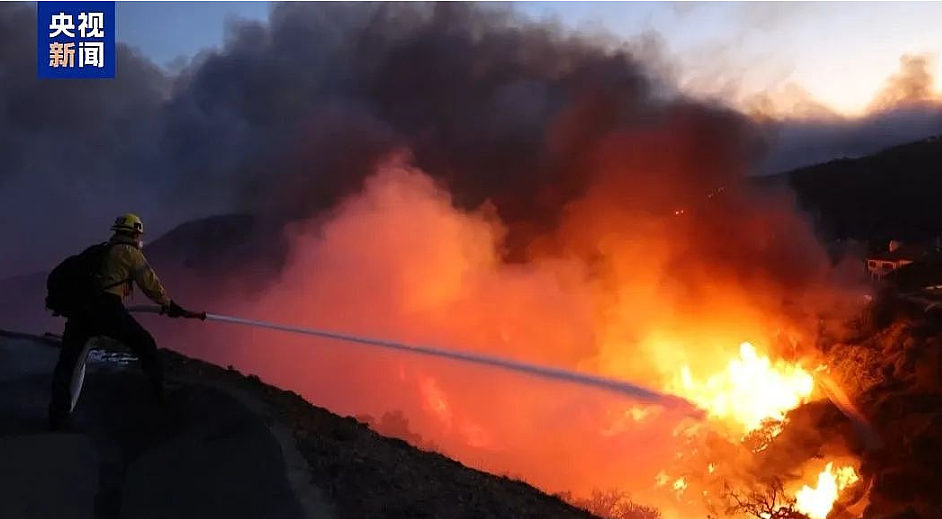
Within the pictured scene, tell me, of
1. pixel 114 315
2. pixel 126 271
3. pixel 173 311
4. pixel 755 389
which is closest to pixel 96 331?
pixel 114 315

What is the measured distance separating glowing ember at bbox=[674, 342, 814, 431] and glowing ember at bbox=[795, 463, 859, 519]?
2.26 meters

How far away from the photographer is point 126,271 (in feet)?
26.0

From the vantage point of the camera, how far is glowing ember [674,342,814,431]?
69.5 feet

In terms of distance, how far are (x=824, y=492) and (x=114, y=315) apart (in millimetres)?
18393

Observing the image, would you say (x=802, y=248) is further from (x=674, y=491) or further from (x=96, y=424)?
(x=96, y=424)

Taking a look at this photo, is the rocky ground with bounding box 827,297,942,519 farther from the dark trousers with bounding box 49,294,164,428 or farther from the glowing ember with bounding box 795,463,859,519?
the dark trousers with bounding box 49,294,164,428

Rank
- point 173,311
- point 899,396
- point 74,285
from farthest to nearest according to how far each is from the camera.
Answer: point 899,396, point 173,311, point 74,285

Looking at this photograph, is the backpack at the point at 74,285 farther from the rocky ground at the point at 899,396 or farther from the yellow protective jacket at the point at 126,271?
the rocky ground at the point at 899,396

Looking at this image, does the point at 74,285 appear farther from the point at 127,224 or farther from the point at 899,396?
the point at 899,396

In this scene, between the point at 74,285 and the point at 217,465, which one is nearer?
the point at 217,465

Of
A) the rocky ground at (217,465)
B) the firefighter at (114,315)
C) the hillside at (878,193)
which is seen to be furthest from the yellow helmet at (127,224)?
the hillside at (878,193)

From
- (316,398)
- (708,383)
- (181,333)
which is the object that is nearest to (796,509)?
(708,383)

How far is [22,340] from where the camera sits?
11930 millimetres

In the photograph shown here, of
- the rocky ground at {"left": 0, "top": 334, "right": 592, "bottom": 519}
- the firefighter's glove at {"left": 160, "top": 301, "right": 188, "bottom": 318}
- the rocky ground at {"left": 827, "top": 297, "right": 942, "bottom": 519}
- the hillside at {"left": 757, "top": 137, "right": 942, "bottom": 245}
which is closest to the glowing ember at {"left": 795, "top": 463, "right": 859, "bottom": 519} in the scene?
the rocky ground at {"left": 827, "top": 297, "right": 942, "bottom": 519}
